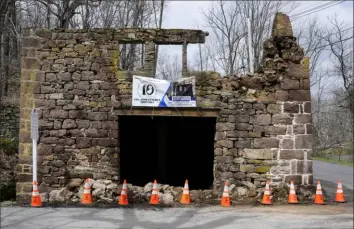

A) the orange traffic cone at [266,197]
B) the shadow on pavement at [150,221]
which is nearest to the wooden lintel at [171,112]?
the orange traffic cone at [266,197]

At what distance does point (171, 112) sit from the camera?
11883 mm

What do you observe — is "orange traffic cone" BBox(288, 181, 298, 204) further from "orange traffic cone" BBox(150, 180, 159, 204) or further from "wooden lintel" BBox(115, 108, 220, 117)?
"orange traffic cone" BBox(150, 180, 159, 204)

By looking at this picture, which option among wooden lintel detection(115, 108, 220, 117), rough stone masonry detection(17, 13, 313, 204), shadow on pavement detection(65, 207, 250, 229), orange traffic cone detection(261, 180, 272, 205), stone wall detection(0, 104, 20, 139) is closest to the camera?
shadow on pavement detection(65, 207, 250, 229)

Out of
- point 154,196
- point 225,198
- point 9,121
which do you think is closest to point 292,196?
point 225,198

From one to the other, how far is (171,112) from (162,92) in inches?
24.0

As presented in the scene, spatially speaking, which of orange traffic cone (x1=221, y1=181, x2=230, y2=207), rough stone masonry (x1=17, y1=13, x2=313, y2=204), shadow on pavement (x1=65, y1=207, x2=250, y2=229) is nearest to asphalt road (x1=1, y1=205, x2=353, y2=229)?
shadow on pavement (x1=65, y1=207, x2=250, y2=229)

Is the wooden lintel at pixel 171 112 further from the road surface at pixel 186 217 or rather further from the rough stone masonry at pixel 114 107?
the road surface at pixel 186 217

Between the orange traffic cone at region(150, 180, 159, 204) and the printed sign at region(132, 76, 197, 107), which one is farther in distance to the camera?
the printed sign at region(132, 76, 197, 107)

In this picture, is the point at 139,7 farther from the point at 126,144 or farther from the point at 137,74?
the point at 137,74

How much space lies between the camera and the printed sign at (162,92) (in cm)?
1177

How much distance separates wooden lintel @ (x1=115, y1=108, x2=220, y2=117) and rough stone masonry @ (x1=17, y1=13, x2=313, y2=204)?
0.39 feet

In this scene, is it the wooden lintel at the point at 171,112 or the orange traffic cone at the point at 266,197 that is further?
the wooden lintel at the point at 171,112

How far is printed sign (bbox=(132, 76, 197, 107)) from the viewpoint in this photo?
38.6ft

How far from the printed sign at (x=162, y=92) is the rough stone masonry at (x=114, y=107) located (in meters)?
0.20
